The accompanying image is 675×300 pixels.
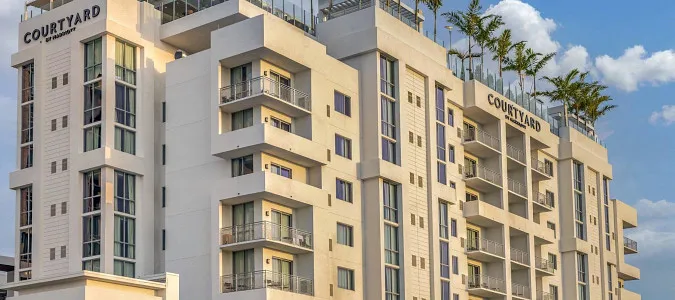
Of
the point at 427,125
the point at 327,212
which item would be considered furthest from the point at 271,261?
the point at 427,125

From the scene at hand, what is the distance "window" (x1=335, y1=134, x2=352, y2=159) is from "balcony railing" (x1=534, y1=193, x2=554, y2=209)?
81.3ft

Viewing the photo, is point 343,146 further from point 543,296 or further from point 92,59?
point 543,296

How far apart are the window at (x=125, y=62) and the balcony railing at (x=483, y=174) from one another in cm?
2552

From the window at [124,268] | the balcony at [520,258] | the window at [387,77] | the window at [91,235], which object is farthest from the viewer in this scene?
the balcony at [520,258]

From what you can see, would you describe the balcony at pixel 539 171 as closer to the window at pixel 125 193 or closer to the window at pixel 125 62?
the window at pixel 125 62

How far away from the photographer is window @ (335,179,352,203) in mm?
68812

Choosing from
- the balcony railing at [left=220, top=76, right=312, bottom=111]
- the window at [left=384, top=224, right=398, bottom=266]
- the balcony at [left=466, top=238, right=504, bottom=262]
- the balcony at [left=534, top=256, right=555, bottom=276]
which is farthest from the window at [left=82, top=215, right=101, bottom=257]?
the balcony at [left=534, top=256, right=555, bottom=276]

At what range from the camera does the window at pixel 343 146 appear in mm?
69562

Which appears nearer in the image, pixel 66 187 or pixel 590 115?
pixel 66 187

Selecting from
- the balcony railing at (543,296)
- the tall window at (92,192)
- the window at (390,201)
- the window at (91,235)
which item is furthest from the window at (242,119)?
the balcony railing at (543,296)

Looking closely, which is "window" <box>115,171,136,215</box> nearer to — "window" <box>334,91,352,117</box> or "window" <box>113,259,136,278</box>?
"window" <box>113,259,136,278</box>

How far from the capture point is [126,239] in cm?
6606

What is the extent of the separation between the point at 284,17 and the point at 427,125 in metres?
11.5

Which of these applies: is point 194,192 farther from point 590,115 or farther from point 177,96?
point 590,115
